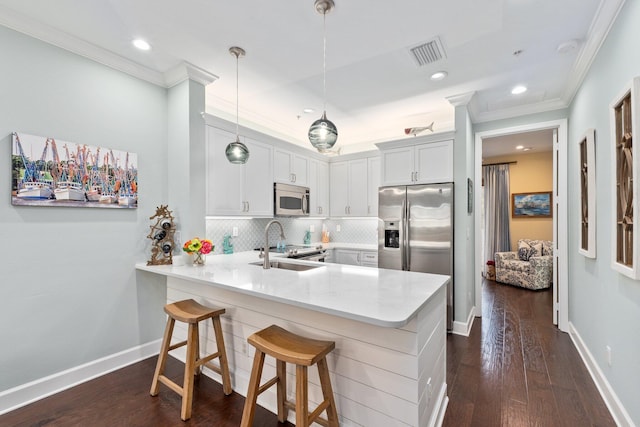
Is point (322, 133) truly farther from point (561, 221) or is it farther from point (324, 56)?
point (561, 221)

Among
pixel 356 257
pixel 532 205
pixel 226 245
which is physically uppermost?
pixel 532 205

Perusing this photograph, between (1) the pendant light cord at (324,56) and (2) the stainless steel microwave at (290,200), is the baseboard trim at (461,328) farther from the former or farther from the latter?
(1) the pendant light cord at (324,56)

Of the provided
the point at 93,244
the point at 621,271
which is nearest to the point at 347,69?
the point at 621,271

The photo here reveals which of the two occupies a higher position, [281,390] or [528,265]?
[528,265]

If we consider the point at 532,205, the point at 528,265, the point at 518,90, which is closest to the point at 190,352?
the point at 518,90

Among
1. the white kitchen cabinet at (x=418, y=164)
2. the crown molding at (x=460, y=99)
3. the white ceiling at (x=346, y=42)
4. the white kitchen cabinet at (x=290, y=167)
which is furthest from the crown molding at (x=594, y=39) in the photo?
the white kitchen cabinet at (x=290, y=167)

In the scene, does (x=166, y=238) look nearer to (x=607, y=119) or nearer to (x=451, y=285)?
(x=451, y=285)

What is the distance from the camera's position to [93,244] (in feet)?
8.26

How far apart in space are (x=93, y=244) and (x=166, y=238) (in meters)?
0.57

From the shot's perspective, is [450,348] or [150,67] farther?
[450,348]

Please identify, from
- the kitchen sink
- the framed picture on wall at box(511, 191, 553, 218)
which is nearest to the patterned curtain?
the framed picture on wall at box(511, 191, 553, 218)

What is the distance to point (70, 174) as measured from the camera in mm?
2357

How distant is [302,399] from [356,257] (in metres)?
3.19

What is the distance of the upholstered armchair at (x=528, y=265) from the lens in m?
5.48
